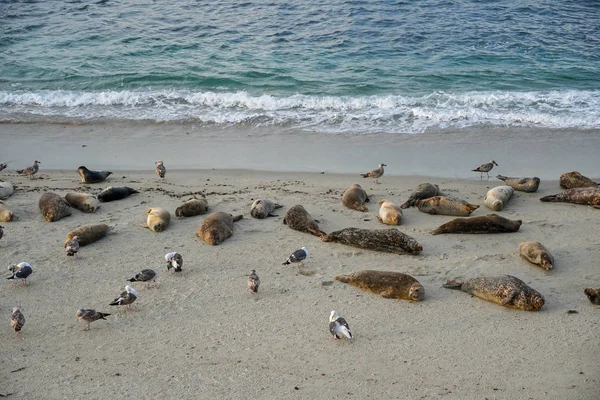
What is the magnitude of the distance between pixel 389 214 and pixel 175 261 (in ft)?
11.5

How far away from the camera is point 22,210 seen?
426 inches

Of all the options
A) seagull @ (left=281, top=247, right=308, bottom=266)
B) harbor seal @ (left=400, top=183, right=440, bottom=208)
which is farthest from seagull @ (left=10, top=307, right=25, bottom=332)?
harbor seal @ (left=400, top=183, right=440, bottom=208)

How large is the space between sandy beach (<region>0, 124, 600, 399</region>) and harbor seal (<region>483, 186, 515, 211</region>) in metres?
0.17

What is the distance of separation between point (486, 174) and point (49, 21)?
19177mm

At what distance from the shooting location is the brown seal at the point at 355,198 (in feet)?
35.4

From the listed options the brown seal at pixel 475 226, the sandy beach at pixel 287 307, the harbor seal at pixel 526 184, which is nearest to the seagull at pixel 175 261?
the sandy beach at pixel 287 307

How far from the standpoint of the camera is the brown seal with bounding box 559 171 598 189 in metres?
11.4

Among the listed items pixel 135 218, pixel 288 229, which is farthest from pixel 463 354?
pixel 135 218

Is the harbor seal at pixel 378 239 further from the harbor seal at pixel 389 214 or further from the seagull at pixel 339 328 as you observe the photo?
the seagull at pixel 339 328

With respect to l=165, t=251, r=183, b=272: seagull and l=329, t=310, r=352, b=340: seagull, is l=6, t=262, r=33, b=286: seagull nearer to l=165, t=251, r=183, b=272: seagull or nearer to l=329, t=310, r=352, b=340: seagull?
l=165, t=251, r=183, b=272: seagull

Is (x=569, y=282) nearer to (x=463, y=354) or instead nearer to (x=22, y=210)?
(x=463, y=354)

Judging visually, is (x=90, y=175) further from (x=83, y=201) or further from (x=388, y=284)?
(x=388, y=284)

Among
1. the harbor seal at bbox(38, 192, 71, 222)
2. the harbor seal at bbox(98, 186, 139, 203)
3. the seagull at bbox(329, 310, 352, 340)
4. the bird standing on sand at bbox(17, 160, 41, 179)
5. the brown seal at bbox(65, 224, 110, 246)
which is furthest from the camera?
the bird standing on sand at bbox(17, 160, 41, 179)

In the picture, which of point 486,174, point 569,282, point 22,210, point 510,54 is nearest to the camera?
point 569,282
